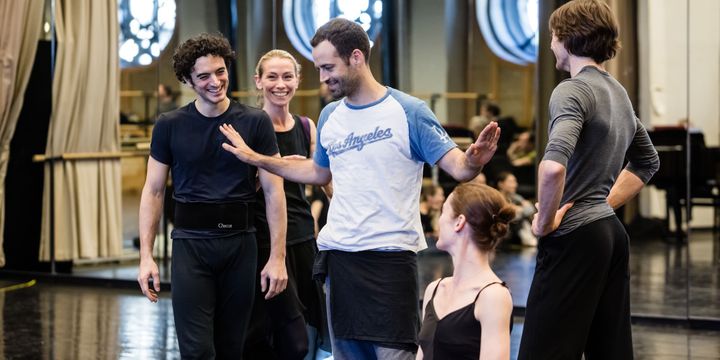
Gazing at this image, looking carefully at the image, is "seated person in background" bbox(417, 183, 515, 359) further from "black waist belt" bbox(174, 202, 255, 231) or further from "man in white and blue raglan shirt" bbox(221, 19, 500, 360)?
"black waist belt" bbox(174, 202, 255, 231)

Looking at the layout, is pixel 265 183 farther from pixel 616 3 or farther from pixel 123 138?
pixel 123 138

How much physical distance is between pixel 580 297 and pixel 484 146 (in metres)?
0.58

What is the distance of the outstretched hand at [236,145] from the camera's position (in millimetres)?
3707

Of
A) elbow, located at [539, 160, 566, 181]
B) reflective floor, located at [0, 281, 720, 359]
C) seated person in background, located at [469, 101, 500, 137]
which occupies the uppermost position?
seated person in background, located at [469, 101, 500, 137]

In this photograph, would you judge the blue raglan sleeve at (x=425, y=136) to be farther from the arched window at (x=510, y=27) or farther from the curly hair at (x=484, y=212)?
the arched window at (x=510, y=27)

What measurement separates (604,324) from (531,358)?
0.24 meters

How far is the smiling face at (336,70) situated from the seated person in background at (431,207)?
6.24 m

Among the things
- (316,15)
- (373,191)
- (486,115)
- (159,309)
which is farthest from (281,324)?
(486,115)

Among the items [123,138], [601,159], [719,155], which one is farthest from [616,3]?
[601,159]

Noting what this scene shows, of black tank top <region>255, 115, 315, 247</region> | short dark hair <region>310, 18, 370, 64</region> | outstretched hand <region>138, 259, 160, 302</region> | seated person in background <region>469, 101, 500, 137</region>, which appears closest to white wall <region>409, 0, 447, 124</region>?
seated person in background <region>469, 101, 500, 137</region>

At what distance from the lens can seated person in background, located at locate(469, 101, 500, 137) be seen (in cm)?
1159

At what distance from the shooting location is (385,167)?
3361 millimetres

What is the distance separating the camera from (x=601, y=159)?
335 centimetres

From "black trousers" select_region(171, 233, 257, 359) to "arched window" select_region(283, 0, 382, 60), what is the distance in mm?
4764
